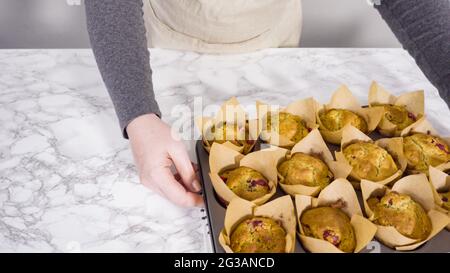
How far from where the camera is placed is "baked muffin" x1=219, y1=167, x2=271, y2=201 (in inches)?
39.1

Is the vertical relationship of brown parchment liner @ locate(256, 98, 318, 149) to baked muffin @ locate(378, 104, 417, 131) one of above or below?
above

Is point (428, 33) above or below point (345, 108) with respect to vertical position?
above

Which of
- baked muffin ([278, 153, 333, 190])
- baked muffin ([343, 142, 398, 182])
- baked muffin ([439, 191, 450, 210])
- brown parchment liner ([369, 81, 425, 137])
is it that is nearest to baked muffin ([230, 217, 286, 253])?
baked muffin ([278, 153, 333, 190])

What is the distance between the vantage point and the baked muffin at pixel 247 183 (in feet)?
3.26

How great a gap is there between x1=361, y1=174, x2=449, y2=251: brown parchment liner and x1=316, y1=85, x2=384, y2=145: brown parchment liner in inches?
6.6

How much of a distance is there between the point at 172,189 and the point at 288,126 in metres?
0.31

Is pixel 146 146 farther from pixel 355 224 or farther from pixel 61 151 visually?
pixel 355 224

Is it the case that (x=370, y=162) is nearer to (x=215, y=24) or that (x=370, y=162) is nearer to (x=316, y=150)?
(x=316, y=150)

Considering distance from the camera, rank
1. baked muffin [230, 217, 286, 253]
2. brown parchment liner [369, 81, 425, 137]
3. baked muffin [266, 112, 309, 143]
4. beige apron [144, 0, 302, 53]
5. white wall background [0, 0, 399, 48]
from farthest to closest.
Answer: white wall background [0, 0, 399, 48]
beige apron [144, 0, 302, 53]
brown parchment liner [369, 81, 425, 137]
baked muffin [266, 112, 309, 143]
baked muffin [230, 217, 286, 253]

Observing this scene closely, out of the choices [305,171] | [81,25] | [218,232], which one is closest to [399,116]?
[305,171]

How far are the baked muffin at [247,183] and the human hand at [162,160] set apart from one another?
0.25 feet

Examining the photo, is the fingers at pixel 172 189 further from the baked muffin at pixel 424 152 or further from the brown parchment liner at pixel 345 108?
the baked muffin at pixel 424 152

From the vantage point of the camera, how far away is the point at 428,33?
1208mm

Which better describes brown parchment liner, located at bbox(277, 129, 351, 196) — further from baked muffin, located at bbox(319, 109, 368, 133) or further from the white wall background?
the white wall background
